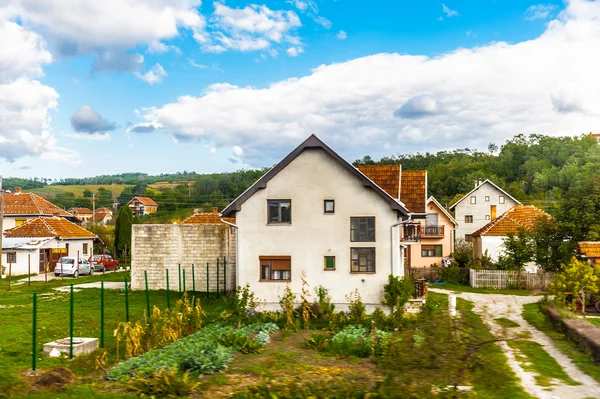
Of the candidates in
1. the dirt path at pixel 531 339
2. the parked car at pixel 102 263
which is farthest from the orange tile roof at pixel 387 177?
the parked car at pixel 102 263

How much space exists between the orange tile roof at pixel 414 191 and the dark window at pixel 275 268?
23.2 feet

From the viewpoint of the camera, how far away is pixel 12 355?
1469 cm

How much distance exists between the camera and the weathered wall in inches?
1144

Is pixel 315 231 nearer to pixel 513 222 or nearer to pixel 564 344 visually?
pixel 564 344

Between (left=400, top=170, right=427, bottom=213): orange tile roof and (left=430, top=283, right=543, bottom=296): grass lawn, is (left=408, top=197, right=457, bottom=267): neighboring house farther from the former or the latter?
(left=400, top=170, right=427, bottom=213): orange tile roof

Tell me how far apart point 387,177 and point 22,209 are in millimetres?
46645

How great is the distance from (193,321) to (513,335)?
11.4 m

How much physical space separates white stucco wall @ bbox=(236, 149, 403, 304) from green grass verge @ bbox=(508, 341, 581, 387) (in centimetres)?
679

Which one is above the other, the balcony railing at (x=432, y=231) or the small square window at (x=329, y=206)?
the small square window at (x=329, y=206)

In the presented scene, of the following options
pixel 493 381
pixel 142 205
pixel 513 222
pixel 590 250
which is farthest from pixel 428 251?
pixel 142 205

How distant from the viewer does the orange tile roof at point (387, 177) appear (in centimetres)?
2619

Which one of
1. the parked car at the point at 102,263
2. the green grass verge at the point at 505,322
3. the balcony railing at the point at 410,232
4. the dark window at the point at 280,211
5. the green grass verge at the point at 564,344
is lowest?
the green grass verge at the point at 505,322

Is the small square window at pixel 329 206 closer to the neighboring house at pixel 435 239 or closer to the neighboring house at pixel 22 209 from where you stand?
the neighboring house at pixel 435 239

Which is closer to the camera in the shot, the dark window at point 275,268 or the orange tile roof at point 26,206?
the dark window at point 275,268
